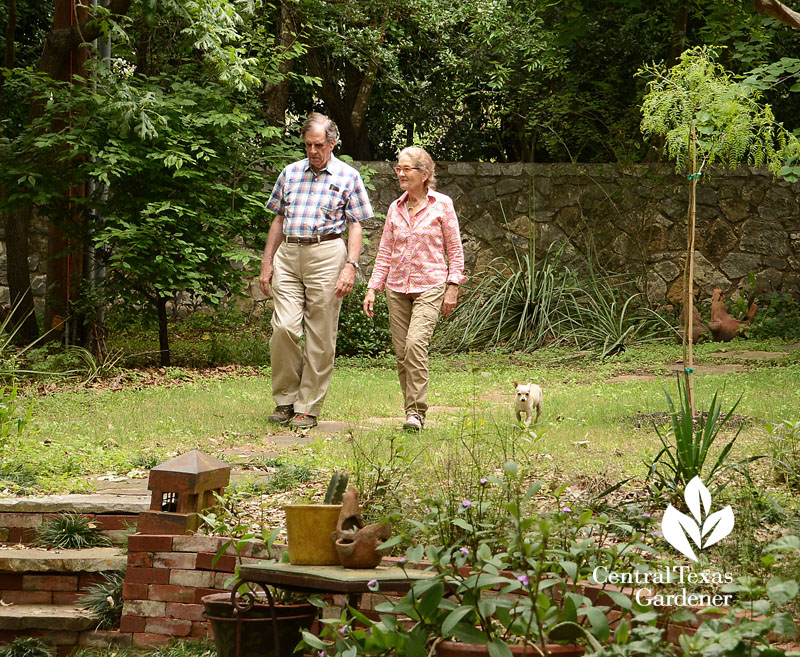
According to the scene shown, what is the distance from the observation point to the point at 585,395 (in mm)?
7152

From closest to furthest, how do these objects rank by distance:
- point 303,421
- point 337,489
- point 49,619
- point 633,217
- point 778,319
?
point 337,489 → point 49,619 → point 303,421 → point 778,319 → point 633,217

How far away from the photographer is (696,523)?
2.97 m

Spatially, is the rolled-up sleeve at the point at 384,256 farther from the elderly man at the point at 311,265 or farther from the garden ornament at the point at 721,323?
the garden ornament at the point at 721,323

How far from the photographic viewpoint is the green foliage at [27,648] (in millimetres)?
3348

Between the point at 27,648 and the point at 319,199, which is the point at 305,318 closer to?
the point at 319,199

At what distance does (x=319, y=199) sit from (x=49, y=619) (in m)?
3.17

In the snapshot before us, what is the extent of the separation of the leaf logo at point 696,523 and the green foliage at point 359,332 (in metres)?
7.13

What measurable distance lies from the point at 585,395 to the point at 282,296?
101 inches

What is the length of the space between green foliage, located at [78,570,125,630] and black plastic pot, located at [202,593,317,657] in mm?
799

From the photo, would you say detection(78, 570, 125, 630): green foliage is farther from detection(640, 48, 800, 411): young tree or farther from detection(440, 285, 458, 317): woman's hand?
detection(640, 48, 800, 411): young tree

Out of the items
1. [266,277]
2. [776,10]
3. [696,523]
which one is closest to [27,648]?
[696,523]

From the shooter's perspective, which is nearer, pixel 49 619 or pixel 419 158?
pixel 49 619

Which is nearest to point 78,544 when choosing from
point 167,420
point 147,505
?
point 147,505

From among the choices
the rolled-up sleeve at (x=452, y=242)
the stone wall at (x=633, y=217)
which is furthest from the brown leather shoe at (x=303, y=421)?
the stone wall at (x=633, y=217)
